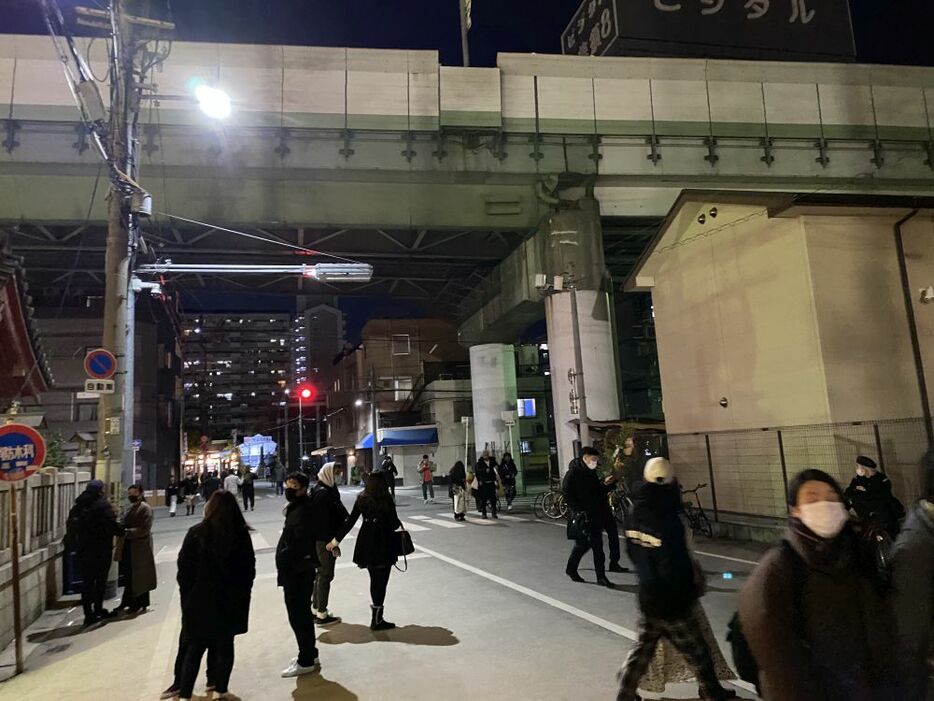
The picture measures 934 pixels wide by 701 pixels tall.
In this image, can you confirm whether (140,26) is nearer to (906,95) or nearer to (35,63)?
(35,63)

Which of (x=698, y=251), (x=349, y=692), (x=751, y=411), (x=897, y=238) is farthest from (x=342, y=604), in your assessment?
(x=897, y=238)

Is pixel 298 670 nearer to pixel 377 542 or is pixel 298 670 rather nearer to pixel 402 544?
pixel 377 542

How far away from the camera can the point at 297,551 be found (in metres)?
5.76

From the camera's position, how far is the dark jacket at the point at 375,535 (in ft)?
22.7

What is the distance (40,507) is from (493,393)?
21.1m

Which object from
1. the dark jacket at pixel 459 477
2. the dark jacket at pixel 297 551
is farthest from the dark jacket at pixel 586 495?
the dark jacket at pixel 459 477

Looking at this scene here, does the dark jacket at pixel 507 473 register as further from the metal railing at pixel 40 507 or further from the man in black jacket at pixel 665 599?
the man in black jacket at pixel 665 599

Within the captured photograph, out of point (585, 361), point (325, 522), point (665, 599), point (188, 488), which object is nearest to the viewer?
point (665, 599)

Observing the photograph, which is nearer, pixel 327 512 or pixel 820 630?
pixel 820 630

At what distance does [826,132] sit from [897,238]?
9.99 m

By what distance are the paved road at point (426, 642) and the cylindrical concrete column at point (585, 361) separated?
9200mm

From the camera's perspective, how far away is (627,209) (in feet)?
69.9

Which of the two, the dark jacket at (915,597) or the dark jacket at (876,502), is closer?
the dark jacket at (915,597)

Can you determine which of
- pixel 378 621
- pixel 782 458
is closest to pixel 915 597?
pixel 378 621
